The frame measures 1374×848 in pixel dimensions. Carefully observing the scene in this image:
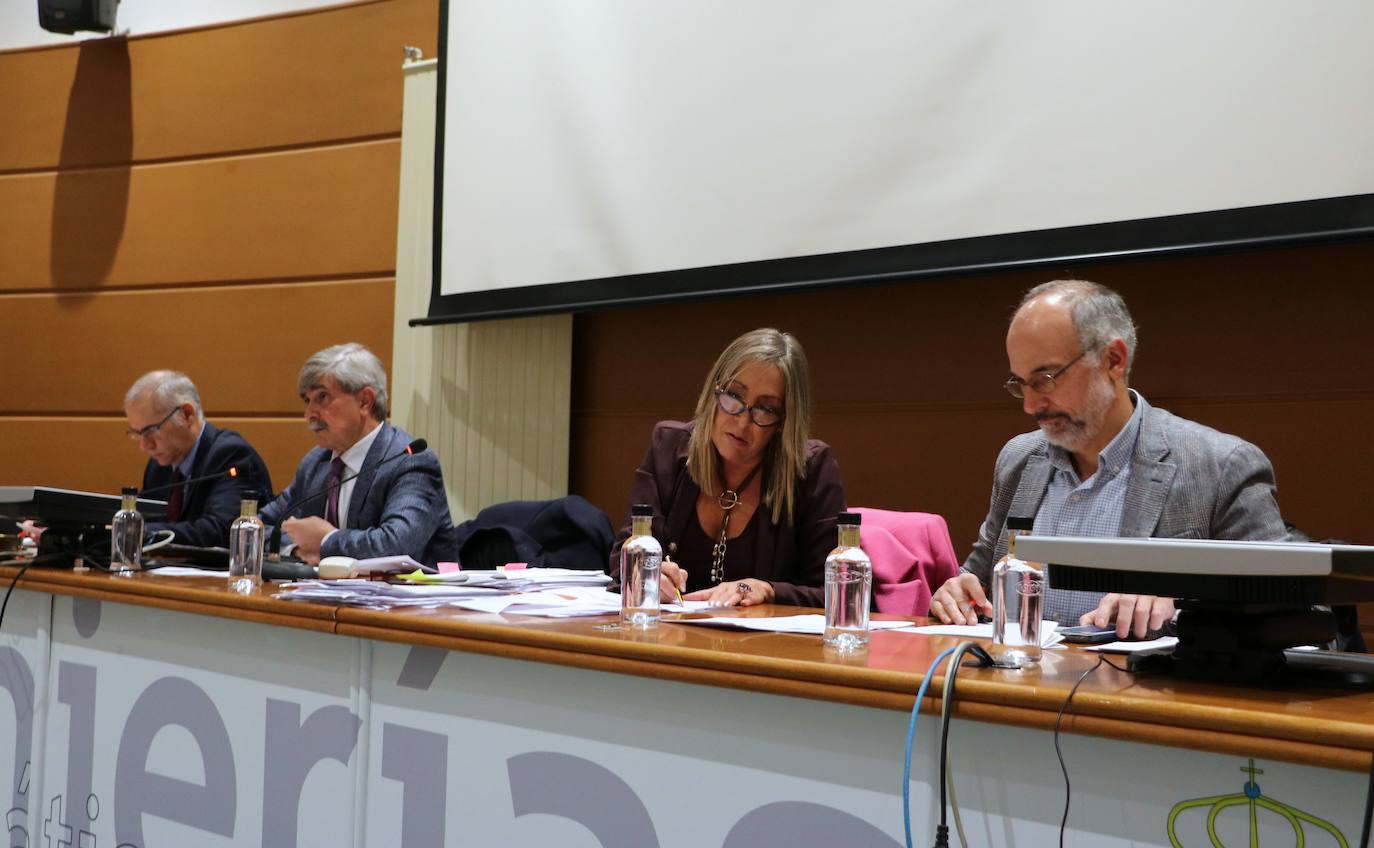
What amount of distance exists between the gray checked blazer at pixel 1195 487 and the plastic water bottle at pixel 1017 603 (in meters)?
0.63

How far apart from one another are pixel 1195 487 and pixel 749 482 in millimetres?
831

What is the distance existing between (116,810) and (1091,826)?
1.53 meters

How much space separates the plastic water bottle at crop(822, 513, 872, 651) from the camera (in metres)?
1.33

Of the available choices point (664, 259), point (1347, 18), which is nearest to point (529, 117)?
point (664, 259)

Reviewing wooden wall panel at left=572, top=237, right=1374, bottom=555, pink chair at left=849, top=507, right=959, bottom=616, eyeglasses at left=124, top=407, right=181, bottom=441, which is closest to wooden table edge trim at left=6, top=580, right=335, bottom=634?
pink chair at left=849, top=507, right=959, bottom=616

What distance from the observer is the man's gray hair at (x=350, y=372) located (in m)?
2.85

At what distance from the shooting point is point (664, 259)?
342cm

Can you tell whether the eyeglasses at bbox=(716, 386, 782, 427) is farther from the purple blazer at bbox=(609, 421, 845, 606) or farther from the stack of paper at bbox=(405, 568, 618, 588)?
the stack of paper at bbox=(405, 568, 618, 588)

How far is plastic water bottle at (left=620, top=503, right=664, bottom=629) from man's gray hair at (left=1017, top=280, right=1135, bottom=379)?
2.59 ft

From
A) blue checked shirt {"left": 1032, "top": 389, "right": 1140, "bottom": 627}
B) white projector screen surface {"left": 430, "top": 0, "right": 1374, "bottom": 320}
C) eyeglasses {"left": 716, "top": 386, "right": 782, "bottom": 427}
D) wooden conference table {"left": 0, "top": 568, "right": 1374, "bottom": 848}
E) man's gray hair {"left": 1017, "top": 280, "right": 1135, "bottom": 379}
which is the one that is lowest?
wooden conference table {"left": 0, "top": 568, "right": 1374, "bottom": 848}

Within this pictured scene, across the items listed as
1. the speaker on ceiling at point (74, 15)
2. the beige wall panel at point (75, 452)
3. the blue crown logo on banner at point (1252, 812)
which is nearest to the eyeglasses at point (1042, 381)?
the blue crown logo on banner at point (1252, 812)

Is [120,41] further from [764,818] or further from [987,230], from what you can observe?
[764,818]

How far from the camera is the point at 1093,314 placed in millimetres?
1902

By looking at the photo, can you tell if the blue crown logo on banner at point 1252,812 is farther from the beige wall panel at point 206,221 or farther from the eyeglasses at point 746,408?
the beige wall panel at point 206,221
